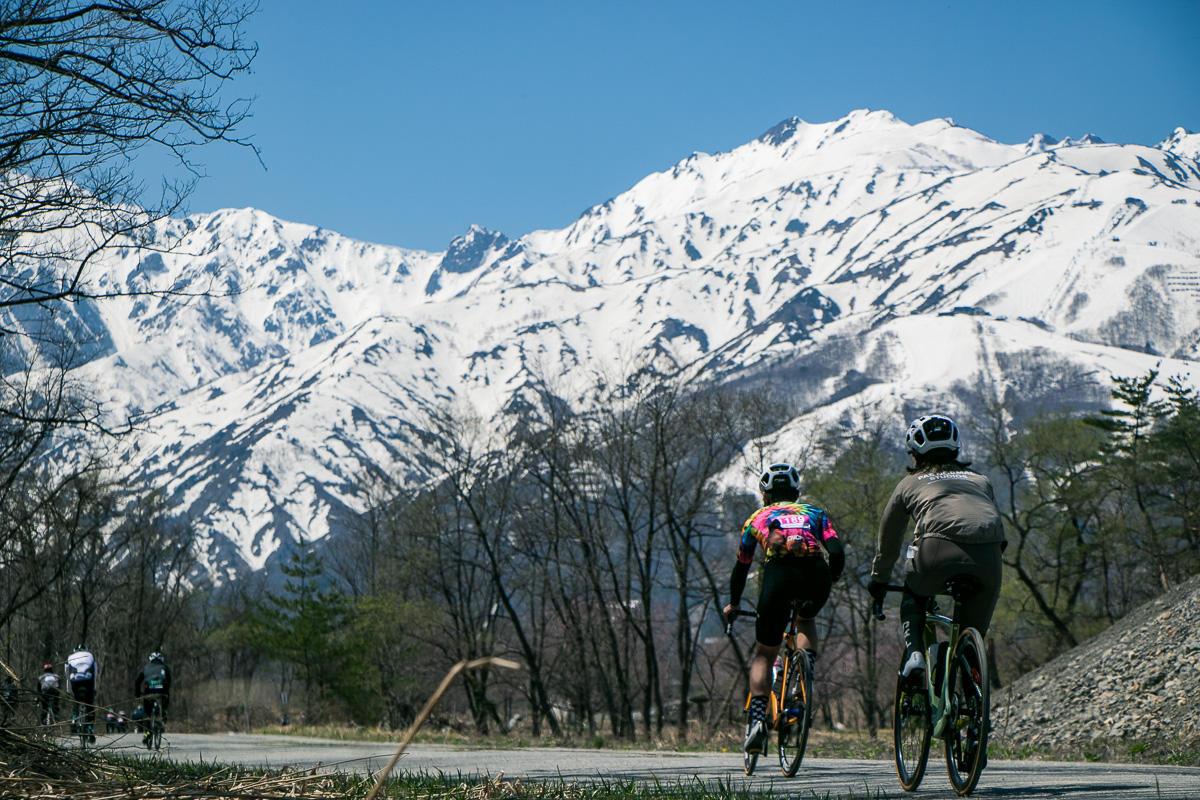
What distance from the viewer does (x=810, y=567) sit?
7.34 meters

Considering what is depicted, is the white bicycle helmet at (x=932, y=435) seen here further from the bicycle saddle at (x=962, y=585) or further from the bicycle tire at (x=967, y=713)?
the bicycle tire at (x=967, y=713)

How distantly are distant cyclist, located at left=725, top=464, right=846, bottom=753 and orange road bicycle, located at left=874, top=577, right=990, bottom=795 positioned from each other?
121 centimetres

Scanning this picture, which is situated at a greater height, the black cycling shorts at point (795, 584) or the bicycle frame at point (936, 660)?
the black cycling shorts at point (795, 584)

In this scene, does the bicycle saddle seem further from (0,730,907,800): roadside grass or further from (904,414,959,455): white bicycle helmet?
(0,730,907,800): roadside grass

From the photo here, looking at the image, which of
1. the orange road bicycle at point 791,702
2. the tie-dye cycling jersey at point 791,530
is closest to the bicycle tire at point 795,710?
the orange road bicycle at point 791,702

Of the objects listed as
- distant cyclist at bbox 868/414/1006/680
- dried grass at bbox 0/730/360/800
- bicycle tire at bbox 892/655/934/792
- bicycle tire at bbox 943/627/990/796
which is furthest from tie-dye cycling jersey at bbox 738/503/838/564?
dried grass at bbox 0/730/360/800

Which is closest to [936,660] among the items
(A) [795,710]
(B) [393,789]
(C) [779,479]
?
(A) [795,710]

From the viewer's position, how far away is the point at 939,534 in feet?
18.8

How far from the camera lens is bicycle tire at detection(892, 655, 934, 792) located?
5784 millimetres

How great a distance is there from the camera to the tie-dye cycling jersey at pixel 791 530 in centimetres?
732

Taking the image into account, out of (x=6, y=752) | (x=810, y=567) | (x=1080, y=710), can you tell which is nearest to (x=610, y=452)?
(x=1080, y=710)

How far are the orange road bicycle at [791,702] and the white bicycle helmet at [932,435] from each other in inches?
70.4

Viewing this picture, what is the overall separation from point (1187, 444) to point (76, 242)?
43579 mm

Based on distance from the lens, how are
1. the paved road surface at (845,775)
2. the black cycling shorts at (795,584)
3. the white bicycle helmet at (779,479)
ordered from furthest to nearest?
the white bicycle helmet at (779,479) → the black cycling shorts at (795,584) → the paved road surface at (845,775)
